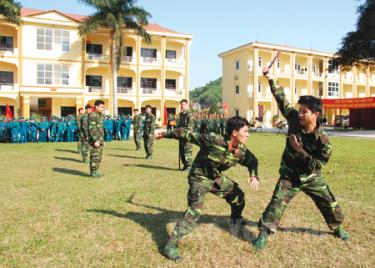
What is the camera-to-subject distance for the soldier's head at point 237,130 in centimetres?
396

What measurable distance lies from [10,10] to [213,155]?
30267 mm

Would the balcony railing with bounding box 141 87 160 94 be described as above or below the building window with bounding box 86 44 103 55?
below

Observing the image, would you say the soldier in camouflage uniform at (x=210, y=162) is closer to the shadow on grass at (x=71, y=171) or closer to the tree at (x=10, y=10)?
the shadow on grass at (x=71, y=171)

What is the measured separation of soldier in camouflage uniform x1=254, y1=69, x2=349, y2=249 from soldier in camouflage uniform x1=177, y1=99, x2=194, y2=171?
5.17 m

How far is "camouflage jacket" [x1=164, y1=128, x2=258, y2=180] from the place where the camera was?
4.04 m

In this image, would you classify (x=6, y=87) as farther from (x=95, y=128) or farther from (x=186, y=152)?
(x=186, y=152)

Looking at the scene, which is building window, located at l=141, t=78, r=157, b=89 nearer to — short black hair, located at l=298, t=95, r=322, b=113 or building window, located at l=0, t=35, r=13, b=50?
building window, located at l=0, t=35, r=13, b=50

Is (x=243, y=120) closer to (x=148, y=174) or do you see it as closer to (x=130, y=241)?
(x=130, y=241)

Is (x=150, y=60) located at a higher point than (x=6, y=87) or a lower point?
higher

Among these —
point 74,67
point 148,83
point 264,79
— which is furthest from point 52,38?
point 264,79

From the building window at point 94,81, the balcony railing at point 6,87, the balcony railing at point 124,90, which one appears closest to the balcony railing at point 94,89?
the building window at point 94,81

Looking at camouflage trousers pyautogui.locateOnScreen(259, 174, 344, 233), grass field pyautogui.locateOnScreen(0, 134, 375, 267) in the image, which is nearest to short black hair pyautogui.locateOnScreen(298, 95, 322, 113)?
camouflage trousers pyautogui.locateOnScreen(259, 174, 344, 233)

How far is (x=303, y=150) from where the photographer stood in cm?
381

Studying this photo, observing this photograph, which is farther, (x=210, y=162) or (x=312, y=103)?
(x=210, y=162)
